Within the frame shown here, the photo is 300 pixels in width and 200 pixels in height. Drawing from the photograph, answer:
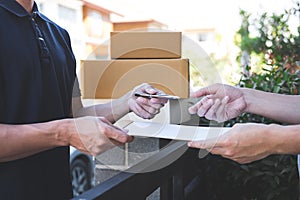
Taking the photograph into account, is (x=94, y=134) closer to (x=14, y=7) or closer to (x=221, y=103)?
(x=14, y=7)

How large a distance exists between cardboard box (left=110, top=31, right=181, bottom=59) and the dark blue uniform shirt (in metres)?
0.38

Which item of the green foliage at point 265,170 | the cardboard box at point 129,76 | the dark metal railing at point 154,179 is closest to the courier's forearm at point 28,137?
the dark metal railing at point 154,179

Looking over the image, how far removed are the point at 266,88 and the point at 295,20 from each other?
147 centimetres

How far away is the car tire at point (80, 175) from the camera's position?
13.5 feet

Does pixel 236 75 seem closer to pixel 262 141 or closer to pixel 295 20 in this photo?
pixel 295 20

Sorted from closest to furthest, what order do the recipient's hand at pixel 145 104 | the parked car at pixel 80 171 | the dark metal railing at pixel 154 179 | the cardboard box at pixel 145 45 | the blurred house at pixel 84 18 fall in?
the dark metal railing at pixel 154 179, the recipient's hand at pixel 145 104, the cardboard box at pixel 145 45, the parked car at pixel 80 171, the blurred house at pixel 84 18

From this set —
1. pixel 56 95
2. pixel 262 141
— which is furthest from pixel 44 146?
pixel 262 141

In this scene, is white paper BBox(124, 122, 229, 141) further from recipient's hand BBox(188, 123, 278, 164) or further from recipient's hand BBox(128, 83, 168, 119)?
recipient's hand BBox(128, 83, 168, 119)

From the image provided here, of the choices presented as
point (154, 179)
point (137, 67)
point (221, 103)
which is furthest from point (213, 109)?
point (154, 179)

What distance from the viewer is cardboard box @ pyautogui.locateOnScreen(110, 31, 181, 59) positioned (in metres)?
1.72

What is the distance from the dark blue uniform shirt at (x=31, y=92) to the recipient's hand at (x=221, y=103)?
0.52 metres

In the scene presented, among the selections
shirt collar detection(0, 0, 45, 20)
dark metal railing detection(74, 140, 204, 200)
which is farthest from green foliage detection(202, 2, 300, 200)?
shirt collar detection(0, 0, 45, 20)

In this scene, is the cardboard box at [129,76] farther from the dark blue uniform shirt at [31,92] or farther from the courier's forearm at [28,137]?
the courier's forearm at [28,137]

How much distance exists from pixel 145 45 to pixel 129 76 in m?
0.16
